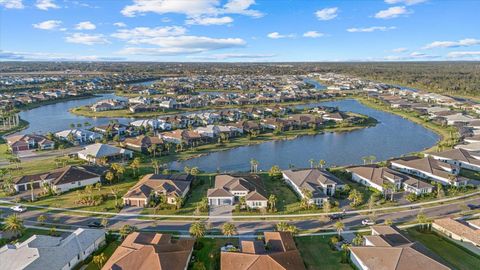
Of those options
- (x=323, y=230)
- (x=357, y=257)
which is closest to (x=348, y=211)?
(x=323, y=230)

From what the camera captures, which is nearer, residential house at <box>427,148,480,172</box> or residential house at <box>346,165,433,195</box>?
residential house at <box>346,165,433,195</box>

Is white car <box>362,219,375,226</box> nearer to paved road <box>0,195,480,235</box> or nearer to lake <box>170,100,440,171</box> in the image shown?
paved road <box>0,195,480,235</box>

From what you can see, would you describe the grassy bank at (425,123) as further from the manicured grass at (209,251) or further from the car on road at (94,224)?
the car on road at (94,224)

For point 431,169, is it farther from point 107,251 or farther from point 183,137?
point 107,251

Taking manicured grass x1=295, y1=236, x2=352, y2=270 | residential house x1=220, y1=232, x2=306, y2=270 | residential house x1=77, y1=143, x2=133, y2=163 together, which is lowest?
manicured grass x1=295, y1=236, x2=352, y2=270

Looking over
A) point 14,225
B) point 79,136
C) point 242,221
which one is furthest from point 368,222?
point 79,136

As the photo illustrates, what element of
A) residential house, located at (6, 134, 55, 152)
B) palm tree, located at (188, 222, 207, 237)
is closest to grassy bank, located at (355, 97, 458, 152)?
palm tree, located at (188, 222, 207, 237)

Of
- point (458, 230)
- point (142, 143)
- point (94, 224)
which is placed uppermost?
point (142, 143)
